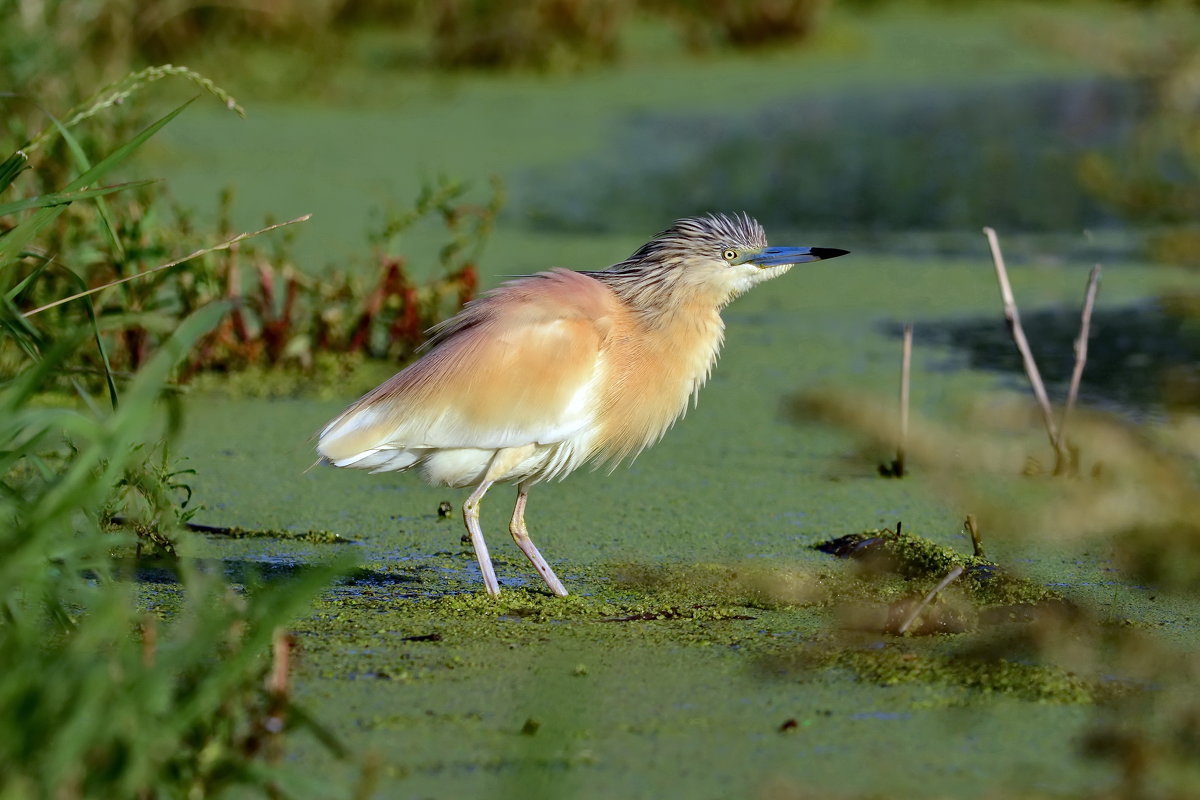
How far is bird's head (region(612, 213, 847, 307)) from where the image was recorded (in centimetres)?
368

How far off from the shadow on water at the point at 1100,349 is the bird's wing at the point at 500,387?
78.7 inches

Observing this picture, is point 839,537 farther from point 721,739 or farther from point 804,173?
point 804,173

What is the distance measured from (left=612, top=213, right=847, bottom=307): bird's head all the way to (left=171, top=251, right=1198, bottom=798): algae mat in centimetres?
44

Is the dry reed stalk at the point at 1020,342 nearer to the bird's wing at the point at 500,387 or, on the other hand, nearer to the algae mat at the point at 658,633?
the algae mat at the point at 658,633

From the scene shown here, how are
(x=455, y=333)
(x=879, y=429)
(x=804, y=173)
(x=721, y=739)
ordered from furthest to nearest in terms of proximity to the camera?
(x=804, y=173) < (x=455, y=333) < (x=721, y=739) < (x=879, y=429)

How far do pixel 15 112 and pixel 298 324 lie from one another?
2.16 meters

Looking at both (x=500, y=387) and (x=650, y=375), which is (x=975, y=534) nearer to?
(x=650, y=375)

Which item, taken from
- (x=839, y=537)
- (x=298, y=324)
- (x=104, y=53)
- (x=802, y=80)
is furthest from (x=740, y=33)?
(x=839, y=537)

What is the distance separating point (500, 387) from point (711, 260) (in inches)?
23.2

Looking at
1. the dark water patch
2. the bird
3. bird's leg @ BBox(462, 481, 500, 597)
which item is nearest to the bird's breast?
the bird

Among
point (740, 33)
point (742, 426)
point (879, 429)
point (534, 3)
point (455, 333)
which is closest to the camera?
point (879, 429)

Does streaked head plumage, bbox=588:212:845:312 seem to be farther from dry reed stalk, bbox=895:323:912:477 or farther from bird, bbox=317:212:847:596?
dry reed stalk, bbox=895:323:912:477

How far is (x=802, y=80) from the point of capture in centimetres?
1078

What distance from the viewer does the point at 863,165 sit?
8773 mm
